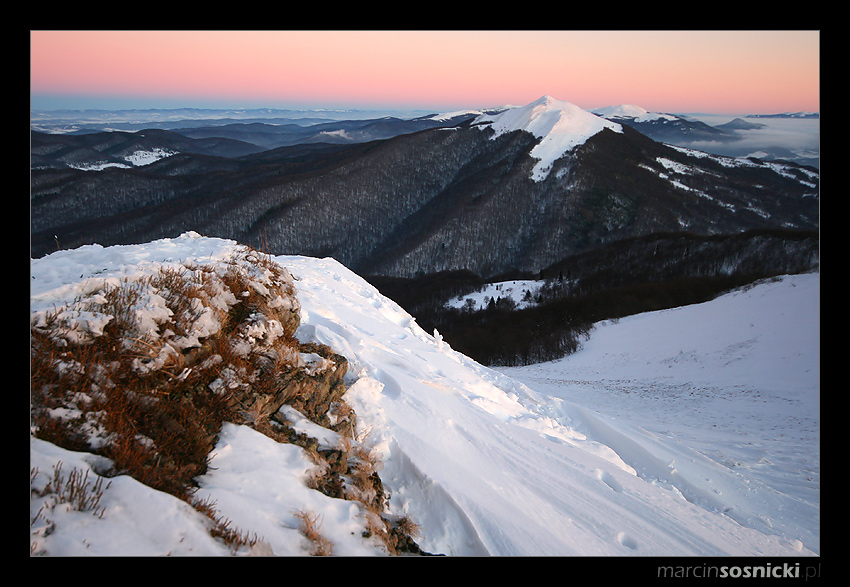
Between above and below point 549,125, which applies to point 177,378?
below

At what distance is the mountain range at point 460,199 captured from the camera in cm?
11788

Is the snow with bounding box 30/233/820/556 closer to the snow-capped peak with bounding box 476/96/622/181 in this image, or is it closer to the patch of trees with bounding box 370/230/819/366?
the patch of trees with bounding box 370/230/819/366

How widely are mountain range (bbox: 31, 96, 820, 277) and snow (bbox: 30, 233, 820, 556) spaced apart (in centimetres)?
9901

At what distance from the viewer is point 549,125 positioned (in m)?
165

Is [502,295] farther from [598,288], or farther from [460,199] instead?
[460,199]

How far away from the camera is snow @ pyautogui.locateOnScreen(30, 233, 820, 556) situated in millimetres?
2783

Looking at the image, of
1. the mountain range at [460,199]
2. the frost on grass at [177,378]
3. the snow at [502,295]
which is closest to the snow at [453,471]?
the frost on grass at [177,378]

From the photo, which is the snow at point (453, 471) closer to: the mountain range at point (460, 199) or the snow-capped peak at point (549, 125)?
the mountain range at point (460, 199)

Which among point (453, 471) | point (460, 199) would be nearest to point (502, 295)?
point (453, 471)

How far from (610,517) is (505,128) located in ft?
617

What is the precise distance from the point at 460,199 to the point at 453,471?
137 m

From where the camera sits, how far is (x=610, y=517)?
16.5ft
